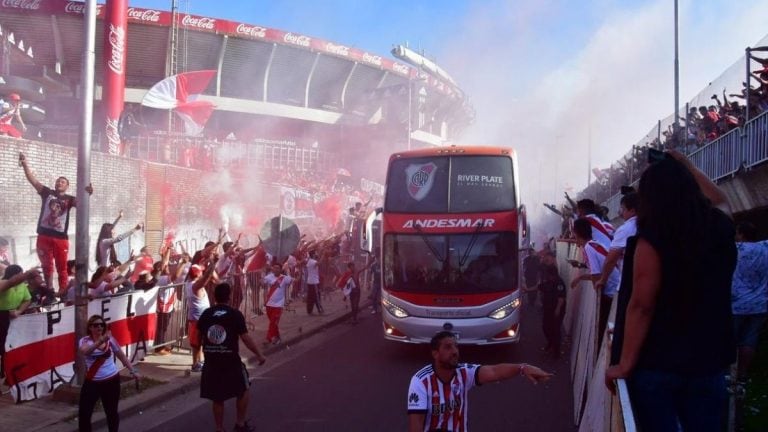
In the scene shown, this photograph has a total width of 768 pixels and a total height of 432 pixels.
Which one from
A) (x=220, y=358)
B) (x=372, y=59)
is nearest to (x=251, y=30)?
(x=372, y=59)

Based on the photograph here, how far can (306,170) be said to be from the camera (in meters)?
42.7

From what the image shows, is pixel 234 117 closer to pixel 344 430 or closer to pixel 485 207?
pixel 485 207

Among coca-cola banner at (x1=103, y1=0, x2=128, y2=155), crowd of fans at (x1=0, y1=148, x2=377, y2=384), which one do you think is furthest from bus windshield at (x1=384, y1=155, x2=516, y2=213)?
coca-cola banner at (x1=103, y1=0, x2=128, y2=155)

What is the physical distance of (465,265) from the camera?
1029cm

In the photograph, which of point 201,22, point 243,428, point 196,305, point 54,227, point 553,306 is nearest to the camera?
point 243,428

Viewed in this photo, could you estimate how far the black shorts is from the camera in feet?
19.4

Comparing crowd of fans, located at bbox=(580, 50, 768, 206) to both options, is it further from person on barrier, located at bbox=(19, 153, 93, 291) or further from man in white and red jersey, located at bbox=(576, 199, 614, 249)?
person on barrier, located at bbox=(19, 153, 93, 291)

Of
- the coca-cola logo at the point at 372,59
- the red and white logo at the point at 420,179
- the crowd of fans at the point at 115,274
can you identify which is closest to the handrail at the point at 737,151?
the red and white logo at the point at 420,179

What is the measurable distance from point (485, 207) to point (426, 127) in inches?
1835

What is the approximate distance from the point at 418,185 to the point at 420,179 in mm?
114

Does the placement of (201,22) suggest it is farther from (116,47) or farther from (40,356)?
(40,356)

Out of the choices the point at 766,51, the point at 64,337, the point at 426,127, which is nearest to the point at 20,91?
the point at 64,337

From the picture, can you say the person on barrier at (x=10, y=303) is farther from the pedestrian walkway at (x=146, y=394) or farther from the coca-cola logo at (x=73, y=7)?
the coca-cola logo at (x=73, y=7)

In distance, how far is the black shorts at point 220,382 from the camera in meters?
5.92
